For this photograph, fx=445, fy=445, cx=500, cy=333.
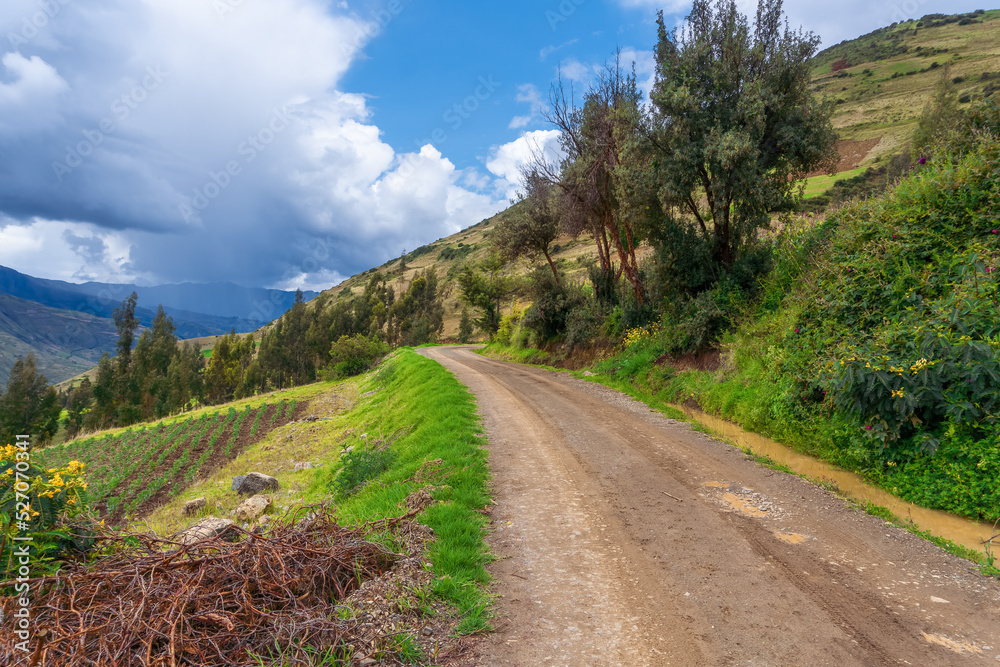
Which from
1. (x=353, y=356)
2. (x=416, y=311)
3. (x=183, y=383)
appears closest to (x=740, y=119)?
(x=353, y=356)

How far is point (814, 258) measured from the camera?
37.8ft

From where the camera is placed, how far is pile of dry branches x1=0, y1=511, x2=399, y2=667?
2.90 metres

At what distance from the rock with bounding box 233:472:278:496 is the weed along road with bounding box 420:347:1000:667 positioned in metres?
6.69

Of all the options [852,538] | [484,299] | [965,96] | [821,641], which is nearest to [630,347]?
[852,538]

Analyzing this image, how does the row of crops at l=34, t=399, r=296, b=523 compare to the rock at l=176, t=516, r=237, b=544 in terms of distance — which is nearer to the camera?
the rock at l=176, t=516, r=237, b=544

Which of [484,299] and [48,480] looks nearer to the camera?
[48,480]

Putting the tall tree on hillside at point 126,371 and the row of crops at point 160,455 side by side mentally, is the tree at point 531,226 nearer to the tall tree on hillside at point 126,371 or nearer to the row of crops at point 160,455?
the row of crops at point 160,455

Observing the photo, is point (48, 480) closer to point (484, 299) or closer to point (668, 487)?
point (668, 487)

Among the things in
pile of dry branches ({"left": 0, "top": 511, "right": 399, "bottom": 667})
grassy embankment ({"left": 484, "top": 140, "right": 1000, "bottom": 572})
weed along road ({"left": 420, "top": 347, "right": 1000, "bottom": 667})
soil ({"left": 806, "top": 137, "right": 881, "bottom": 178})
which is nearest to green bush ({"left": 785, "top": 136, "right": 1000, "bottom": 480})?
grassy embankment ({"left": 484, "top": 140, "right": 1000, "bottom": 572})

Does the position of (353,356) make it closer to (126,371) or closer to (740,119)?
(126,371)

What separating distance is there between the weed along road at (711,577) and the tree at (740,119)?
9.45m

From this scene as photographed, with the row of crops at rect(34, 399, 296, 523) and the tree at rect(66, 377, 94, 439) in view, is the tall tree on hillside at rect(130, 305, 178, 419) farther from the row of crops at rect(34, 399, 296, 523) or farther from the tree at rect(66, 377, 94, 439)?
the row of crops at rect(34, 399, 296, 523)

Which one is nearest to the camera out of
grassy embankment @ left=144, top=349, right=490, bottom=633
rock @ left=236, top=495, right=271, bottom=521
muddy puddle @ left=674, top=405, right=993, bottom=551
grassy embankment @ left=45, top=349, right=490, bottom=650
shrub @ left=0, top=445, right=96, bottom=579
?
shrub @ left=0, top=445, right=96, bottom=579

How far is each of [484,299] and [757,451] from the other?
38794mm
